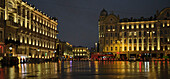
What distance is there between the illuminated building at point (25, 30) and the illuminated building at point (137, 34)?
1026 inches

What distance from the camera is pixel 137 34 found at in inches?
3974

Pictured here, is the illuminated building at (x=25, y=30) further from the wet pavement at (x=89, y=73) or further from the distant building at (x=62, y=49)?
the wet pavement at (x=89, y=73)

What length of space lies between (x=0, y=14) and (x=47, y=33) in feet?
117

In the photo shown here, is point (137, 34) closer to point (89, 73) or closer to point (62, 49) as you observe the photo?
point (62, 49)

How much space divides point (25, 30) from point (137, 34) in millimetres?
56067

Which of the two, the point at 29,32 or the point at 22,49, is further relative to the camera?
the point at 29,32

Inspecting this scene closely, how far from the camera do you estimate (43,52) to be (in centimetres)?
7869

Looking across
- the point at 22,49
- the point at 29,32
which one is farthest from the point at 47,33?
the point at 22,49

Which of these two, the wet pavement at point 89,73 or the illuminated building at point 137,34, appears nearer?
the wet pavement at point 89,73

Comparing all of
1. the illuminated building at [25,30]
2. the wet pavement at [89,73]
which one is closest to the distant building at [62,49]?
the illuminated building at [25,30]

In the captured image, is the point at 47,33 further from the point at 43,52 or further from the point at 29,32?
the point at 29,32

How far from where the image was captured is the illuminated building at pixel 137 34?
9656 cm

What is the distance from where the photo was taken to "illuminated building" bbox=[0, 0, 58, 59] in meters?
50.5

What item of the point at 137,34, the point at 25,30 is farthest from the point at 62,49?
the point at 25,30
